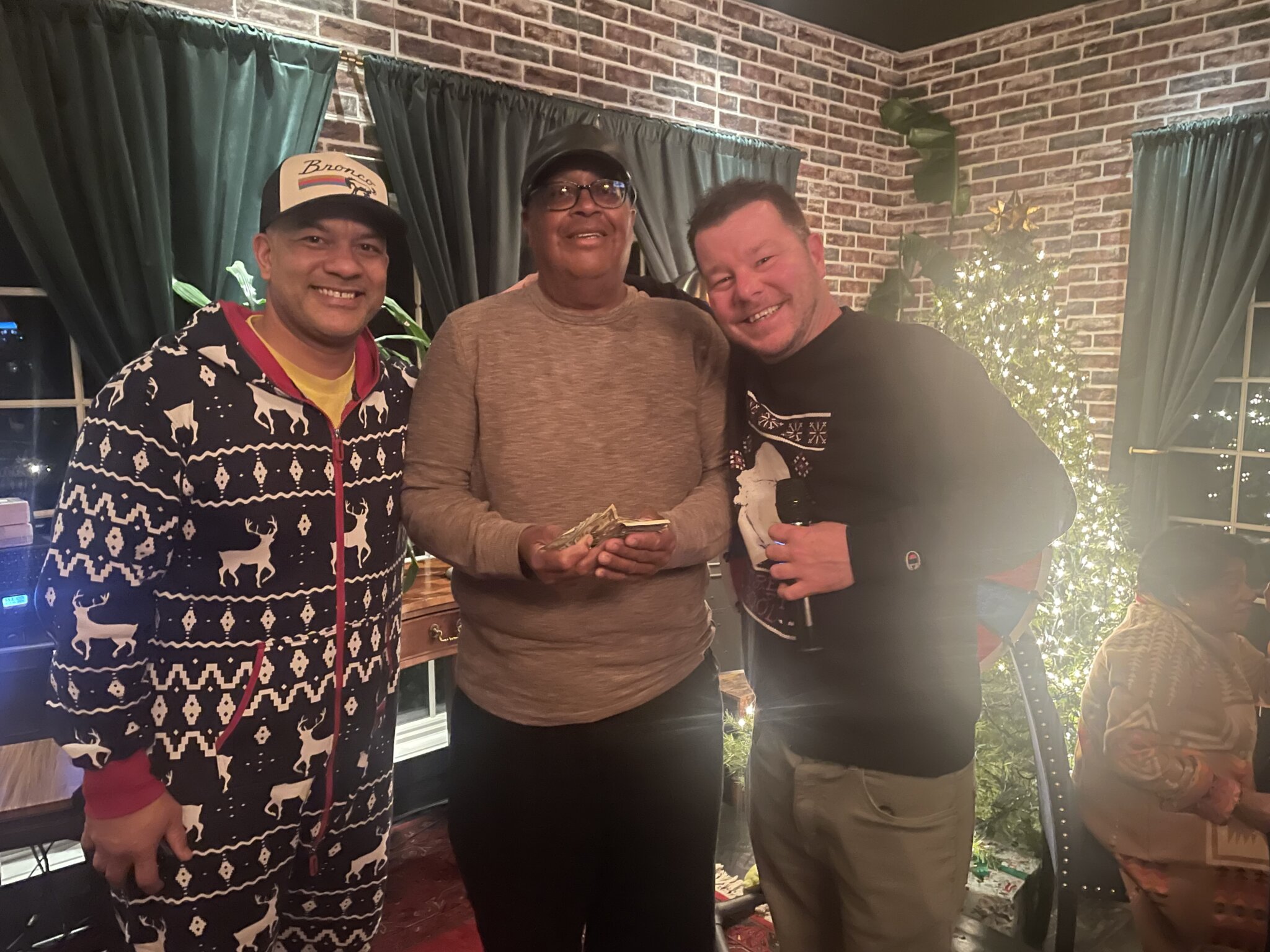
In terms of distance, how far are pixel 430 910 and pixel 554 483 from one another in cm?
199

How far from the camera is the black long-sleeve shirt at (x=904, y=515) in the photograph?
1417 mm

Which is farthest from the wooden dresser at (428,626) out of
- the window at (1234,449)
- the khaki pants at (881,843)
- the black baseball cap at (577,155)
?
the window at (1234,449)

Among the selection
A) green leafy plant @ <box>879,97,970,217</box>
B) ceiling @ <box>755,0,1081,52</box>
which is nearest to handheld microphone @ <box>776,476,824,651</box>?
ceiling @ <box>755,0,1081,52</box>

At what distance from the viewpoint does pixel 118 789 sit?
1.33 meters

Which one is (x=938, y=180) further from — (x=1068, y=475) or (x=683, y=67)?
(x=1068, y=475)

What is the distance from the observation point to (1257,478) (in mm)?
4094

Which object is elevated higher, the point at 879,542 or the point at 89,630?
the point at 879,542

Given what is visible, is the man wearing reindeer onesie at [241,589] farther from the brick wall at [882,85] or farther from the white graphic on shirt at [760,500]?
the brick wall at [882,85]

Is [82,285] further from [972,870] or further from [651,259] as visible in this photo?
[972,870]

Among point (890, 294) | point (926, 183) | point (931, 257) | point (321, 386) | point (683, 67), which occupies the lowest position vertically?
point (321, 386)

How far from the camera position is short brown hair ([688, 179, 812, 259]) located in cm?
144

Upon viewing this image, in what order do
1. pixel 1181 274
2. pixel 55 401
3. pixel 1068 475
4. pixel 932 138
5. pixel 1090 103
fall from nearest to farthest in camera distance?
pixel 55 401 → pixel 1068 475 → pixel 1181 274 → pixel 1090 103 → pixel 932 138

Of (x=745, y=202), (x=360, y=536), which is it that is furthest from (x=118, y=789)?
(x=745, y=202)

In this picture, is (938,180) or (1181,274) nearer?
(1181,274)
